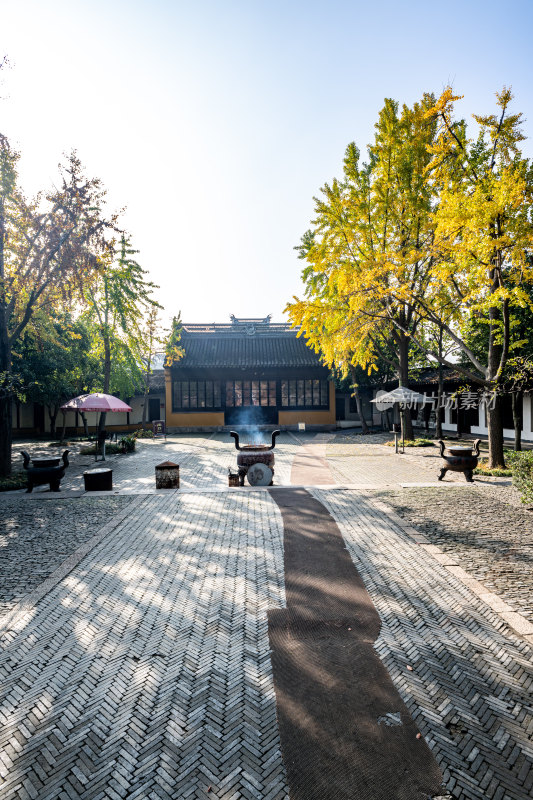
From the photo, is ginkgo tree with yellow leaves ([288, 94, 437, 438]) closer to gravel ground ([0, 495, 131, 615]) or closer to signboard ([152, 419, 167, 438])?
gravel ground ([0, 495, 131, 615])

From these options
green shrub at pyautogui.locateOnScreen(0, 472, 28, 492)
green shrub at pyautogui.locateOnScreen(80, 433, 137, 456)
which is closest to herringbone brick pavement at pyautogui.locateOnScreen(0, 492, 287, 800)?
green shrub at pyautogui.locateOnScreen(0, 472, 28, 492)

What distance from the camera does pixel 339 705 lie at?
3.23 meters

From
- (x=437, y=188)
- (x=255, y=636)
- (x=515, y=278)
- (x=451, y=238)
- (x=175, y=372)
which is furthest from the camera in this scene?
(x=175, y=372)

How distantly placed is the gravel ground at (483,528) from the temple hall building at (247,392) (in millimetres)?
19890

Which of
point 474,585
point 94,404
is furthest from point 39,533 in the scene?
point 94,404

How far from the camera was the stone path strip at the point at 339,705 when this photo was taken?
2590mm

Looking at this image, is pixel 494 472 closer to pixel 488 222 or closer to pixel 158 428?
pixel 488 222

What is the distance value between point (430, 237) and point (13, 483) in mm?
16573

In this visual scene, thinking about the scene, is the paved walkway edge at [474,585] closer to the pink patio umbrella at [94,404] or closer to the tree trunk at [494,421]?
the tree trunk at [494,421]

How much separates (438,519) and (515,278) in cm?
663

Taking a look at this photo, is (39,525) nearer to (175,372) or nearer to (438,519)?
(438,519)

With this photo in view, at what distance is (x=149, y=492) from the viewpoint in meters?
10.8

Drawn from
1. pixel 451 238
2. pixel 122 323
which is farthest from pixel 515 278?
pixel 122 323

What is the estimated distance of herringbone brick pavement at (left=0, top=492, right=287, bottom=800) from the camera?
8.72 ft
